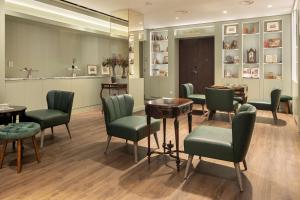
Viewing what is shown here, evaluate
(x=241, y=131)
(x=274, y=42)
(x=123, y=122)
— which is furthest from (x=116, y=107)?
(x=274, y=42)

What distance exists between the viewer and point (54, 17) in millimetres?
6277

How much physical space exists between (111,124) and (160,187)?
1.23 metres

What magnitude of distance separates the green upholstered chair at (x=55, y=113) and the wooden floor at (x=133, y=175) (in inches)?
14.1

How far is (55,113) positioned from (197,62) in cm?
604

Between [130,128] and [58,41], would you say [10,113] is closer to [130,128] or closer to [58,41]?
[130,128]

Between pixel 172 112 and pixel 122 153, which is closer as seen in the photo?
pixel 172 112

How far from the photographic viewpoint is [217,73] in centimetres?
788

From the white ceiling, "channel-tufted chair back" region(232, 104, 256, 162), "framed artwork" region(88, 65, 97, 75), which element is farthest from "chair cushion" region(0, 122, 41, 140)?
"framed artwork" region(88, 65, 97, 75)

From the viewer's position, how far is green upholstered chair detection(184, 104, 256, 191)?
92.1 inches

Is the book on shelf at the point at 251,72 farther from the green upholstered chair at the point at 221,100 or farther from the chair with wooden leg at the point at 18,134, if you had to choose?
the chair with wooden leg at the point at 18,134

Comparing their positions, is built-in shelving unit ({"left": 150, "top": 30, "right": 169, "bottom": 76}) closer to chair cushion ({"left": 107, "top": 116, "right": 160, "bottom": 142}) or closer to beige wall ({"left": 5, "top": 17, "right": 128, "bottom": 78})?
beige wall ({"left": 5, "top": 17, "right": 128, "bottom": 78})

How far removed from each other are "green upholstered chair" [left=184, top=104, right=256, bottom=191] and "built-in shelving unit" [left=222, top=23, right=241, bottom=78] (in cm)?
548

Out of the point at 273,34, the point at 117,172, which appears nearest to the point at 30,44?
the point at 117,172

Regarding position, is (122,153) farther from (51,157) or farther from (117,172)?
(51,157)
